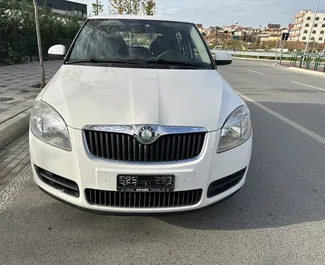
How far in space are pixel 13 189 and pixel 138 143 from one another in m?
1.72

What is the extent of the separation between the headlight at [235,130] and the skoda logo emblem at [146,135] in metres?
0.52

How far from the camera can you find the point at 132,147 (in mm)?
1908

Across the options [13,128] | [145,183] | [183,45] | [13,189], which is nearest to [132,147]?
[145,183]

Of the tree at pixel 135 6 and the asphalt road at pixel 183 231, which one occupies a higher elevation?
the tree at pixel 135 6

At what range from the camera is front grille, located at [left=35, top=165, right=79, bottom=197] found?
2033 mm

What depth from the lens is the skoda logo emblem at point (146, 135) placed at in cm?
189

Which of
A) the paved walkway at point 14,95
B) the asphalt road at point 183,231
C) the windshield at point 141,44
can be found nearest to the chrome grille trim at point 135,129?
the asphalt road at point 183,231

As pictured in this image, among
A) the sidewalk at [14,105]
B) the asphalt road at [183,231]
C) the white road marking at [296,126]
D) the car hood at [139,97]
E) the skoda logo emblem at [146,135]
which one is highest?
the car hood at [139,97]

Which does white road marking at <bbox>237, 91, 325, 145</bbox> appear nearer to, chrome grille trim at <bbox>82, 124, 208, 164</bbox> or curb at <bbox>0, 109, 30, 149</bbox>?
chrome grille trim at <bbox>82, 124, 208, 164</bbox>

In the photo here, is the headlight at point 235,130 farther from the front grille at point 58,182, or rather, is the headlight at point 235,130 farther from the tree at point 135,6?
the tree at point 135,6

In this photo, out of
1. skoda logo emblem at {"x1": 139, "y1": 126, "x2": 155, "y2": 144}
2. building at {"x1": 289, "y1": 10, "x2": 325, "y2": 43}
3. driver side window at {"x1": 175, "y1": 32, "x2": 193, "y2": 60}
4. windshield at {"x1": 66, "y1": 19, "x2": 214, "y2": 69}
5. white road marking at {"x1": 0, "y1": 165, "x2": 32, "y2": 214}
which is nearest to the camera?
skoda logo emblem at {"x1": 139, "y1": 126, "x2": 155, "y2": 144}

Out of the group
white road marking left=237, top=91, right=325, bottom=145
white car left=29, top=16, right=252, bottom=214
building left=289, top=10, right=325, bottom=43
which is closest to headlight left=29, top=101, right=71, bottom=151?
white car left=29, top=16, right=252, bottom=214

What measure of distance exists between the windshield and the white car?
0.66 m

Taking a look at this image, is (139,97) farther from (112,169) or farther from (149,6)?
(149,6)
